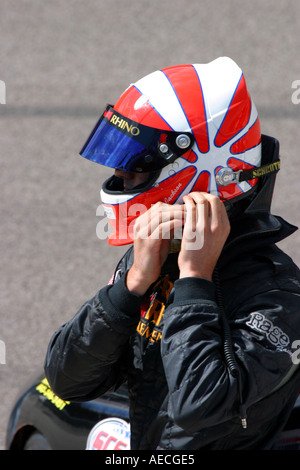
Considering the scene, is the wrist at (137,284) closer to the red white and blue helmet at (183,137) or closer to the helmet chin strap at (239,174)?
the red white and blue helmet at (183,137)

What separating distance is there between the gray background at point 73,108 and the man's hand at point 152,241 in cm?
230

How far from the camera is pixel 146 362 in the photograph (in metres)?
2.21

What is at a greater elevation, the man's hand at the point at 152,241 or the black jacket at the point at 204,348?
the man's hand at the point at 152,241

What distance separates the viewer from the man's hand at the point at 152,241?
211 cm

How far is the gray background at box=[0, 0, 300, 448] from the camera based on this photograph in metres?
5.05

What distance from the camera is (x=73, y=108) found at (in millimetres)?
6824

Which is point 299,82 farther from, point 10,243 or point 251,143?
point 251,143

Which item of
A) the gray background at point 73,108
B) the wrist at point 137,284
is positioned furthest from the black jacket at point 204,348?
the gray background at point 73,108

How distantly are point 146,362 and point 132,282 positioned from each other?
0.86ft

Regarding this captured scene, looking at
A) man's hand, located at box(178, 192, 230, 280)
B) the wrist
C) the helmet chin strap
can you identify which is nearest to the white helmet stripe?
the helmet chin strap

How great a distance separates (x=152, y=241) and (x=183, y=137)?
36cm

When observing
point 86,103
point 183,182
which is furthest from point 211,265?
point 86,103

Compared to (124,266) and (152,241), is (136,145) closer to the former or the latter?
(152,241)

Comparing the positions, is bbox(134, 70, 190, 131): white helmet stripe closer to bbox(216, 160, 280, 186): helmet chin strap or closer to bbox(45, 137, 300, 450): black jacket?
bbox(216, 160, 280, 186): helmet chin strap
